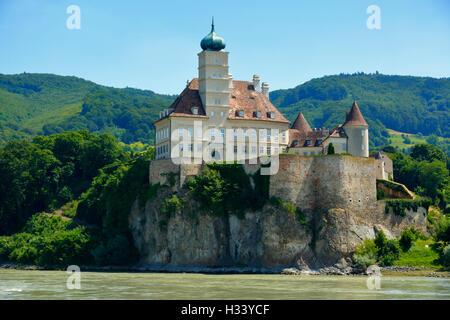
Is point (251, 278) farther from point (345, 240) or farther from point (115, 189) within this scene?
point (115, 189)

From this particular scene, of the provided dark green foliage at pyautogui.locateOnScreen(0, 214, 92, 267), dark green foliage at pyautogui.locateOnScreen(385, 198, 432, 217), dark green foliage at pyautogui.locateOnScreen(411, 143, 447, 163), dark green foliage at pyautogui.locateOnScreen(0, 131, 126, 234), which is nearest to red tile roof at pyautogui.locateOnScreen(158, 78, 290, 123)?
dark green foliage at pyautogui.locateOnScreen(385, 198, 432, 217)

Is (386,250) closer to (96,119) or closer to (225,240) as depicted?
(225,240)

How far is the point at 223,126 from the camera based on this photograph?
7031 centimetres

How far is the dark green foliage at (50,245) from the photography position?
226ft

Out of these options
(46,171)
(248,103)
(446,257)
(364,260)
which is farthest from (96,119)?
(446,257)

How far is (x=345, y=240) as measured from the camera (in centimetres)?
6153

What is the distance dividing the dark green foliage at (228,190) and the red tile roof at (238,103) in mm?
7133

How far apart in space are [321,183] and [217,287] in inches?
770

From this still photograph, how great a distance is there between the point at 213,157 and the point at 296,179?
9941 millimetres
